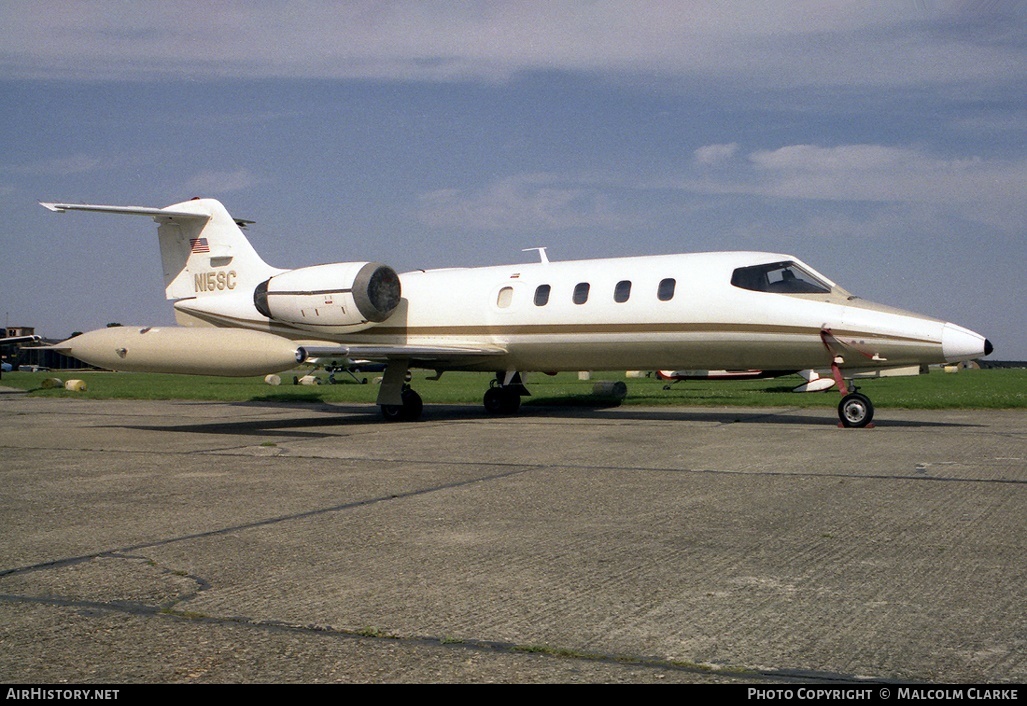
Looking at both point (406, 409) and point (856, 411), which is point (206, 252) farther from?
point (856, 411)

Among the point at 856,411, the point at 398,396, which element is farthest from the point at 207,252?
the point at 856,411

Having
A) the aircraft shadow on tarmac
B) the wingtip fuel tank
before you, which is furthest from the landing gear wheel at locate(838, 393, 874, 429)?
the wingtip fuel tank

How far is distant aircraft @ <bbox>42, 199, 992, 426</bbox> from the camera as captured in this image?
15266 millimetres

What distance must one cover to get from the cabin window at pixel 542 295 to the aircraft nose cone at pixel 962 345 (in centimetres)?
691

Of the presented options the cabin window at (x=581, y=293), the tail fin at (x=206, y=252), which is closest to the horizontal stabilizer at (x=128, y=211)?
the tail fin at (x=206, y=252)

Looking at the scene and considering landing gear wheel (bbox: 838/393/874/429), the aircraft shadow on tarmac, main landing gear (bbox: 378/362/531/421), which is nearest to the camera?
landing gear wheel (bbox: 838/393/874/429)

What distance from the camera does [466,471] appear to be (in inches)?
400

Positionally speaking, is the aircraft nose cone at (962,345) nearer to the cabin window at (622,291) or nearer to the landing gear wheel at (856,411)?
the landing gear wheel at (856,411)

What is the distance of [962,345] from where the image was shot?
1432cm

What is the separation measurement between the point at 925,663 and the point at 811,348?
39.4 ft

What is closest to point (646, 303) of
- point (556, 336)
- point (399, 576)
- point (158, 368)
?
point (556, 336)

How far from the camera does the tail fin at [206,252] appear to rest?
69.0ft

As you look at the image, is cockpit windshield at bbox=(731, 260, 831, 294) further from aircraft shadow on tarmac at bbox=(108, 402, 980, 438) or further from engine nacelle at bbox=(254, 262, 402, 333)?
engine nacelle at bbox=(254, 262, 402, 333)

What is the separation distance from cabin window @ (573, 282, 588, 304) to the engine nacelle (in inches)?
159
